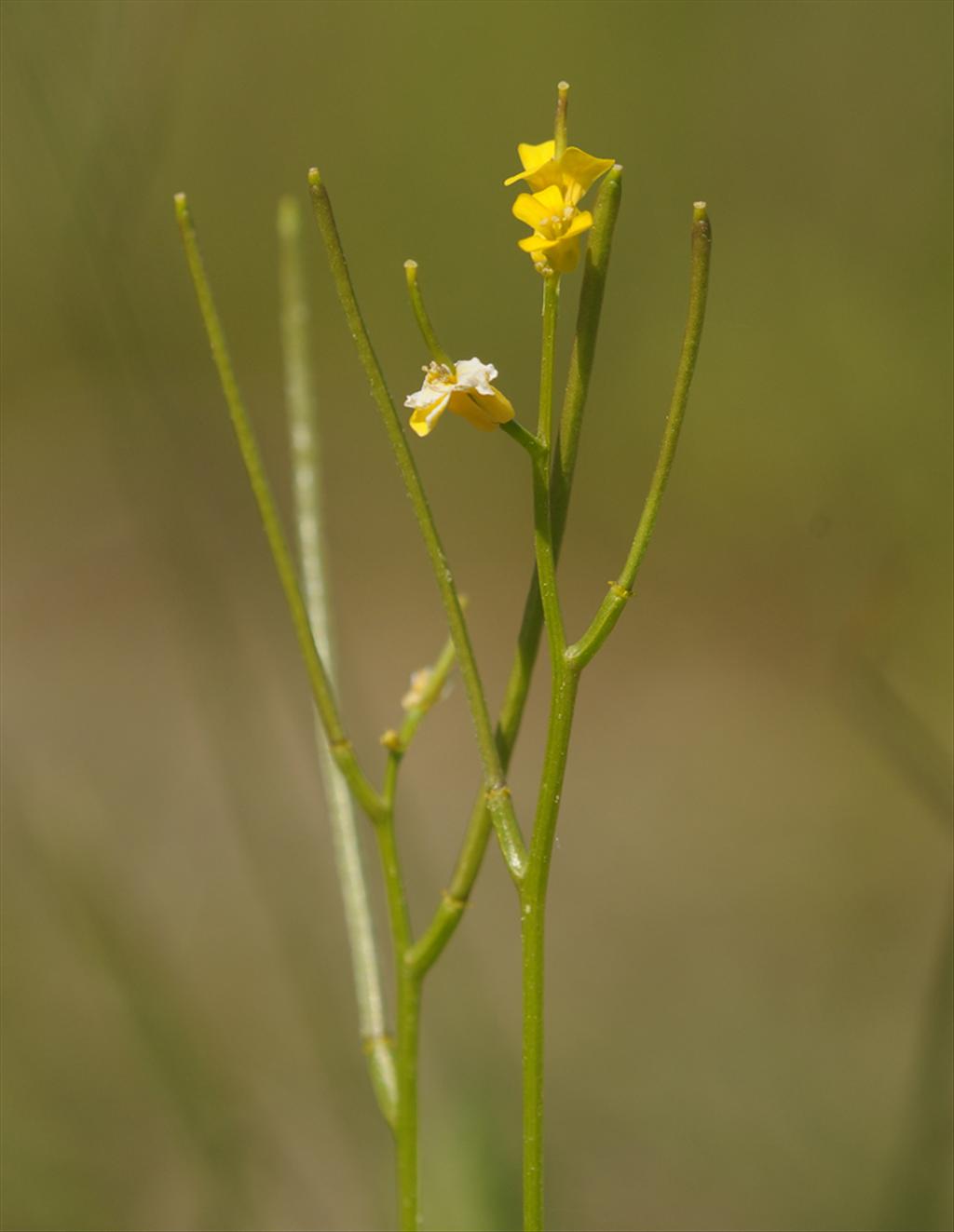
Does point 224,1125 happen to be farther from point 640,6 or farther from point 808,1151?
point 640,6

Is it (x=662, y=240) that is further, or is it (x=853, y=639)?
(x=662, y=240)

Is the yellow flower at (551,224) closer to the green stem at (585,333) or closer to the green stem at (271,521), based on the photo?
the green stem at (585,333)

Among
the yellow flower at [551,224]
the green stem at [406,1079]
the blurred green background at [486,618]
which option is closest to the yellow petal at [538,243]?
the yellow flower at [551,224]

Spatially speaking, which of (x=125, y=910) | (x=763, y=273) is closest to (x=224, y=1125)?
(x=125, y=910)

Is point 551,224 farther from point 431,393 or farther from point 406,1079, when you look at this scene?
point 406,1079

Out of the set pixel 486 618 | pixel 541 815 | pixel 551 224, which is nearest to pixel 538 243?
pixel 551 224

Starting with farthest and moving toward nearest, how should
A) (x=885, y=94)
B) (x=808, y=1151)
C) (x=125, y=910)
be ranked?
(x=885, y=94), (x=125, y=910), (x=808, y=1151)
